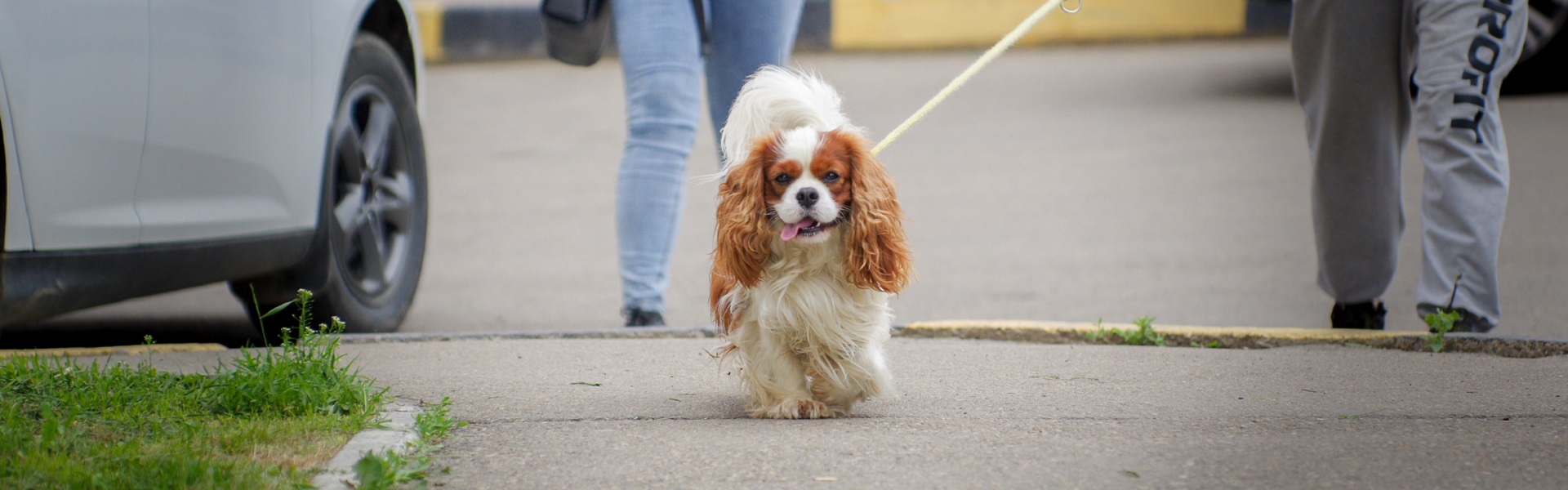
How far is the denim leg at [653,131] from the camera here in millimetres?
4504

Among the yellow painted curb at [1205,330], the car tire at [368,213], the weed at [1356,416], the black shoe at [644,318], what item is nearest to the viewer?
the weed at [1356,416]

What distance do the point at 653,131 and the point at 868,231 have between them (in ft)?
5.01

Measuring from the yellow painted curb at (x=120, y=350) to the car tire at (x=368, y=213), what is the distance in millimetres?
199

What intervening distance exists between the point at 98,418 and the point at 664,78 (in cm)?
195

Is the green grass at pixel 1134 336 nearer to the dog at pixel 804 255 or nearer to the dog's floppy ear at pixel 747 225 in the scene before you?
the dog at pixel 804 255

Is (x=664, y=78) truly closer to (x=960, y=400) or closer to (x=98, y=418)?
(x=960, y=400)

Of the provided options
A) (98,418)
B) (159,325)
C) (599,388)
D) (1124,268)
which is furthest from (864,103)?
(98,418)

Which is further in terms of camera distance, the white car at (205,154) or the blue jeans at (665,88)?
the blue jeans at (665,88)

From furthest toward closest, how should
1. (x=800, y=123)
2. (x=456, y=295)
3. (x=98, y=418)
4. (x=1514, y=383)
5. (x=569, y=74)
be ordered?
(x=569, y=74) → (x=456, y=295) → (x=1514, y=383) → (x=800, y=123) → (x=98, y=418)

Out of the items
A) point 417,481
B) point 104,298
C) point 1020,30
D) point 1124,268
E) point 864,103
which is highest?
point 864,103

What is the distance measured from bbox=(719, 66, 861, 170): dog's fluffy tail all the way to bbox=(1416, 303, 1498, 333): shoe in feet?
6.25

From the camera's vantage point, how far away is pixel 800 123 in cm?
343

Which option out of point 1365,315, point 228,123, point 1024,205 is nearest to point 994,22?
point 1024,205

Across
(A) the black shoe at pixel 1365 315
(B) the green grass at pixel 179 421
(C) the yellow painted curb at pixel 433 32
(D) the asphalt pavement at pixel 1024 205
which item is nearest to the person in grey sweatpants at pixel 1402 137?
(A) the black shoe at pixel 1365 315
